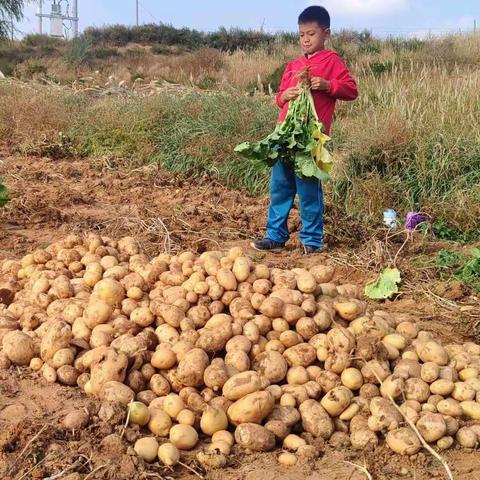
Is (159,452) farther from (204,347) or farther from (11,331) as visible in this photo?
(11,331)

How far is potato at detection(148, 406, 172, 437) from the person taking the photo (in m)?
2.13

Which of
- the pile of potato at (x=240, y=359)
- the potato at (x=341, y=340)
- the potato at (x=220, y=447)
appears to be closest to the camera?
the potato at (x=220, y=447)

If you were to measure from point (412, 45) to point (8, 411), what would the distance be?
1766 centimetres

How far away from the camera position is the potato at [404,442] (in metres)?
2.11

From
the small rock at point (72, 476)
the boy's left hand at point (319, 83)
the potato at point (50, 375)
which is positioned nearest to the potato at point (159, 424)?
the small rock at point (72, 476)

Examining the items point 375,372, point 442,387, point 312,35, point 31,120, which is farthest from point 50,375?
point 31,120

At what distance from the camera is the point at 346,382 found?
2350mm

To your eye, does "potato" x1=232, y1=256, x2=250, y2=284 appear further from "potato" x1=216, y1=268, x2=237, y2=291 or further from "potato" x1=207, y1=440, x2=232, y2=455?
"potato" x1=207, y1=440, x2=232, y2=455

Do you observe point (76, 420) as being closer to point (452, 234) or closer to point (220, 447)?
point (220, 447)

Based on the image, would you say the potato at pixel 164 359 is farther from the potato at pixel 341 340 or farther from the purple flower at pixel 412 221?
the purple flower at pixel 412 221

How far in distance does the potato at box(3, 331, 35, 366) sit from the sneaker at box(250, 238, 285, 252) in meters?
2.15

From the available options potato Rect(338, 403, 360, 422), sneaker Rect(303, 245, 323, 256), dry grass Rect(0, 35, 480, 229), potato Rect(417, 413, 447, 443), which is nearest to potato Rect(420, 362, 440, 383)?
potato Rect(417, 413, 447, 443)

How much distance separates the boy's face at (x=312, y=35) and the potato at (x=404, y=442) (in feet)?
9.22

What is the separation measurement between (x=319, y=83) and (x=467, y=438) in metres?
2.51
